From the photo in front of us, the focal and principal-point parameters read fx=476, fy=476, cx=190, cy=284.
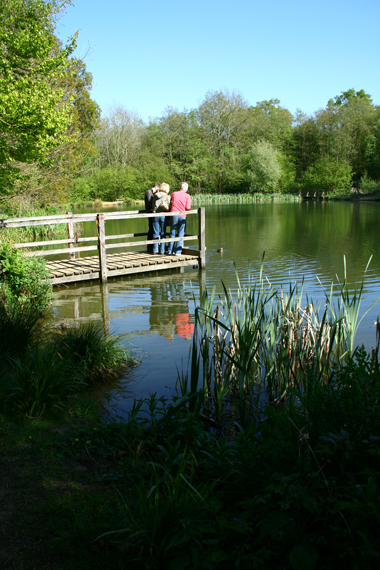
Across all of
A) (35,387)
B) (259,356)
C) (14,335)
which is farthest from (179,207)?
(35,387)

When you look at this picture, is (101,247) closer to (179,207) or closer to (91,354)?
(179,207)

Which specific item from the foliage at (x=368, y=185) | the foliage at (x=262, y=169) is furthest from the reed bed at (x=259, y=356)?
the foliage at (x=262, y=169)

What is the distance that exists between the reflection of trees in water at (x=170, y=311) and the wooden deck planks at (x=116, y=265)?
90 centimetres

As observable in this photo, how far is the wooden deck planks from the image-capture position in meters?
10.5

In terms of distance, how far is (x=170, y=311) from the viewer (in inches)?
341

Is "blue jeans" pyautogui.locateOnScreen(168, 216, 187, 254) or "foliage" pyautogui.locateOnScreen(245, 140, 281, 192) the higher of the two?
"foliage" pyautogui.locateOnScreen(245, 140, 281, 192)

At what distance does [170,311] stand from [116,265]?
322 centimetres

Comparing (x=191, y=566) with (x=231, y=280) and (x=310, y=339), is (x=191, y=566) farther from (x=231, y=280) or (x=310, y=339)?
(x=231, y=280)

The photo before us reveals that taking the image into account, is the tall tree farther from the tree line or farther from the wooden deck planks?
the wooden deck planks

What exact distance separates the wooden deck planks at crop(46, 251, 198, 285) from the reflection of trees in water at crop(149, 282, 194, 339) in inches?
35.3

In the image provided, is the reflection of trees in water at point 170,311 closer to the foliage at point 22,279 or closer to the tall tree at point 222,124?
the foliage at point 22,279

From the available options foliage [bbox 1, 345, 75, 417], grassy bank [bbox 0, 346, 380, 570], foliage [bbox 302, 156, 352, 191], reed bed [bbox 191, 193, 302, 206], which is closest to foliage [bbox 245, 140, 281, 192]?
reed bed [bbox 191, 193, 302, 206]

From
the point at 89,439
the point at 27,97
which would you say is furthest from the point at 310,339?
the point at 27,97

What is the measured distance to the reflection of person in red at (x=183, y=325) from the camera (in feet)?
23.3
